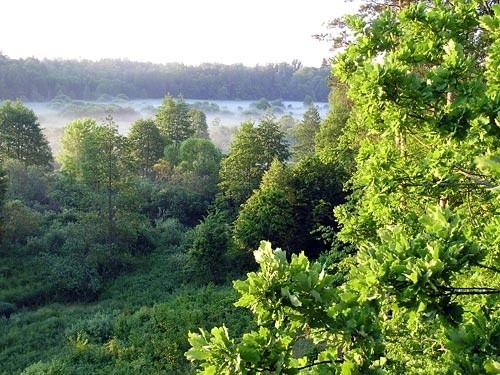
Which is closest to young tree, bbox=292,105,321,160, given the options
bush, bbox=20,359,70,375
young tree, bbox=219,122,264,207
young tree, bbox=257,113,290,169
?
young tree, bbox=257,113,290,169

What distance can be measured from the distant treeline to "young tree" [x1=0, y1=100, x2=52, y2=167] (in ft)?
198

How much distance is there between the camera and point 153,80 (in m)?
128

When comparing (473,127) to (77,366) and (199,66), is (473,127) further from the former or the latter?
(199,66)

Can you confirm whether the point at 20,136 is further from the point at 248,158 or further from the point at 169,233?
the point at 248,158

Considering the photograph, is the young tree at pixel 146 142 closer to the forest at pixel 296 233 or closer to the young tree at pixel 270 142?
the forest at pixel 296 233

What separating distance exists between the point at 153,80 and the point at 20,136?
89414 mm

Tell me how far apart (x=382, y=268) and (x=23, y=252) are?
3034 centimetres

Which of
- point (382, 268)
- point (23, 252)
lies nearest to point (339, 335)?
point (382, 268)

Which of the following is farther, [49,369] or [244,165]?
[244,165]

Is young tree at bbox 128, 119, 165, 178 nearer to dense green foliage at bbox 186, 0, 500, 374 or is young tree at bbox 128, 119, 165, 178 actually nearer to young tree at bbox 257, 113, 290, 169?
young tree at bbox 257, 113, 290, 169

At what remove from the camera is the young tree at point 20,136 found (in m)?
40.8

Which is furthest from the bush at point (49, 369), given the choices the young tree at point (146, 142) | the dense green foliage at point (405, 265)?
the young tree at point (146, 142)

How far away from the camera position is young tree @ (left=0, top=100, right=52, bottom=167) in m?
40.8

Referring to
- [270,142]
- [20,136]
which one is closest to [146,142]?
[20,136]
